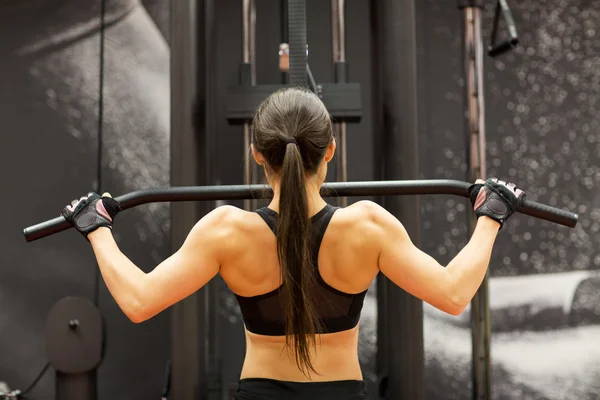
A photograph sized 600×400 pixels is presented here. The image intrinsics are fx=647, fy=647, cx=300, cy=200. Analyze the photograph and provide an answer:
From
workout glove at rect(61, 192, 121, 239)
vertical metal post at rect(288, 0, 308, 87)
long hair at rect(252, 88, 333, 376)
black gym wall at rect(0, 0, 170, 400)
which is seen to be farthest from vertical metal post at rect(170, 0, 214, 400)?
long hair at rect(252, 88, 333, 376)

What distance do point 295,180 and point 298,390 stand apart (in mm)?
469

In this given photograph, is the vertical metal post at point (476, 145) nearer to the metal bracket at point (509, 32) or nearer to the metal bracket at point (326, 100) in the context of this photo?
the metal bracket at point (509, 32)

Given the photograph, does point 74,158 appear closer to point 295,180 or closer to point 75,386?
point 75,386

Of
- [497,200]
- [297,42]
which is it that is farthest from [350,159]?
[497,200]

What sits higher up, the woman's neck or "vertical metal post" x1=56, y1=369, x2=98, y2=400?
the woman's neck

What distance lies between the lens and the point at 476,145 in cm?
314

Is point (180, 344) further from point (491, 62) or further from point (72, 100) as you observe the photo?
point (491, 62)

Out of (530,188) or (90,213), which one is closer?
(90,213)

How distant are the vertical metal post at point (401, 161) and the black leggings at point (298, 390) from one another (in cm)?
138

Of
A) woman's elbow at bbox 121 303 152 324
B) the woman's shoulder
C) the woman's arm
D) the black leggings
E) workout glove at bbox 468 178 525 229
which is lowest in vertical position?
the black leggings

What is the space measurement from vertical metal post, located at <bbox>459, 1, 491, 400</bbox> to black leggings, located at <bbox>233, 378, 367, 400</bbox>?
1753 millimetres

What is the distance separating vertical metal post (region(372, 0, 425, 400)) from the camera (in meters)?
2.81

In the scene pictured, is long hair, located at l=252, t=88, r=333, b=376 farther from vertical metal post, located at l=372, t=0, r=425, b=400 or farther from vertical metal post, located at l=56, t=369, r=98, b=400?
vertical metal post, located at l=56, t=369, r=98, b=400

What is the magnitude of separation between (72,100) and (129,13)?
55cm
